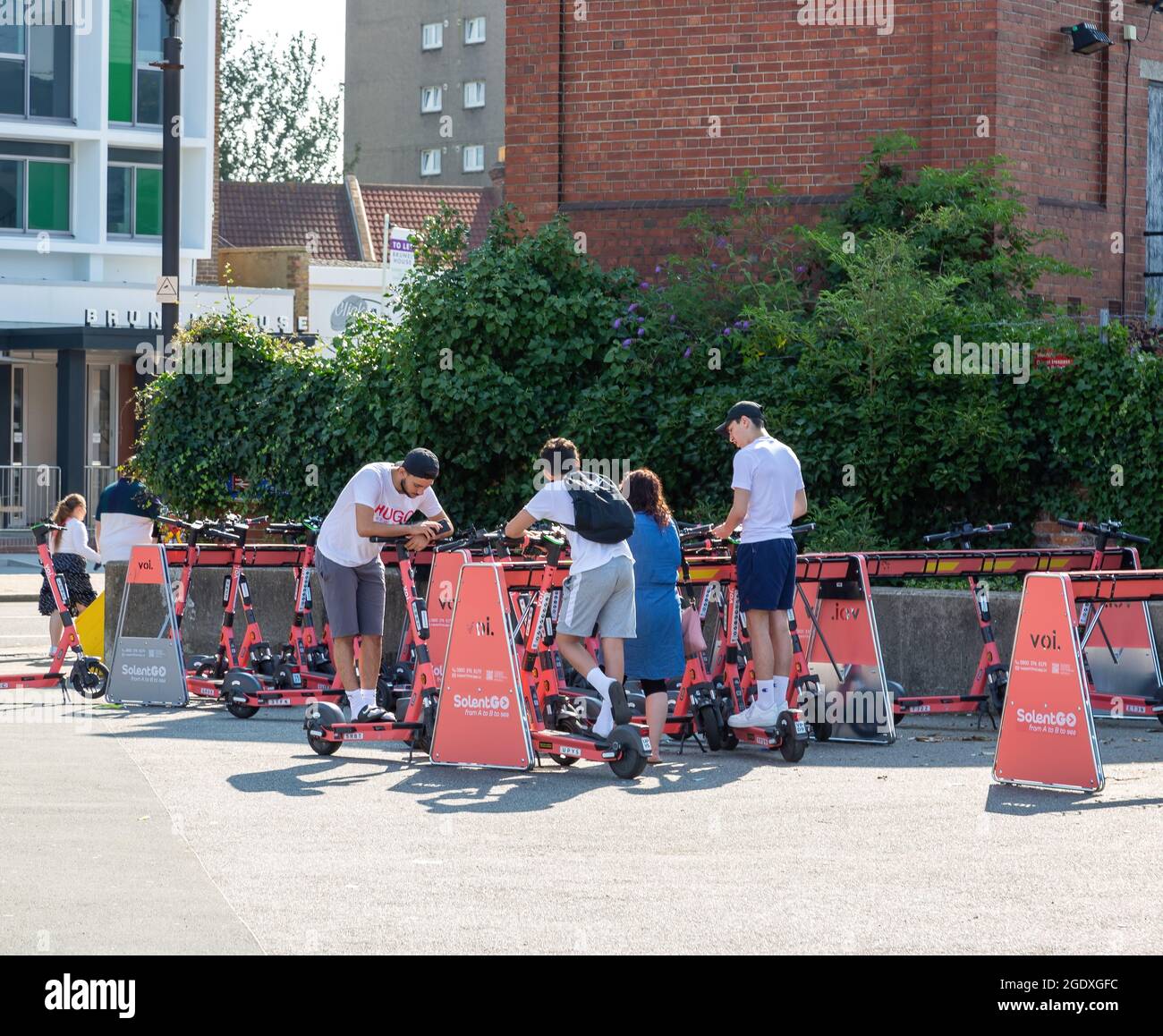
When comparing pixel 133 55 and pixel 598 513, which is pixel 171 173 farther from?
pixel 133 55

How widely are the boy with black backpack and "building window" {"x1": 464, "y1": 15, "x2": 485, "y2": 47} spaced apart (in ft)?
Result: 216

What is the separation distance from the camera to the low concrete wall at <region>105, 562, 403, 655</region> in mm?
15938

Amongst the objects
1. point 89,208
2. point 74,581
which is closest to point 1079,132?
point 74,581

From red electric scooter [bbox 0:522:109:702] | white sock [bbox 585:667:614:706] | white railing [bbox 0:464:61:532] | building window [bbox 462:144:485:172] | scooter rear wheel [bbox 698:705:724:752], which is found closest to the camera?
white sock [bbox 585:667:614:706]

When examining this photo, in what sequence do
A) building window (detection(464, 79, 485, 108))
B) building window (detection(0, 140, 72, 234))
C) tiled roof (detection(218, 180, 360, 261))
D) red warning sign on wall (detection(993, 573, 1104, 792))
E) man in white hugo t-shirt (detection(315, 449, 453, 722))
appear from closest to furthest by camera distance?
red warning sign on wall (detection(993, 573, 1104, 792)), man in white hugo t-shirt (detection(315, 449, 453, 722)), building window (detection(0, 140, 72, 234)), tiled roof (detection(218, 180, 360, 261)), building window (detection(464, 79, 485, 108))

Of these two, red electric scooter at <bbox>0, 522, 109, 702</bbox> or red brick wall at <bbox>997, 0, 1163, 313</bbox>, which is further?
red brick wall at <bbox>997, 0, 1163, 313</bbox>

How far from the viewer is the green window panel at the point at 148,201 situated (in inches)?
1671

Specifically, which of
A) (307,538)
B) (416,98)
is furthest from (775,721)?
(416,98)

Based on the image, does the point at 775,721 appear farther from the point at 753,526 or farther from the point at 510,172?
the point at 510,172

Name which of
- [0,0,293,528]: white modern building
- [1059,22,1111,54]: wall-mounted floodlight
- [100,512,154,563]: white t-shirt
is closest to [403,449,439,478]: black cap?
[100,512,154,563]: white t-shirt

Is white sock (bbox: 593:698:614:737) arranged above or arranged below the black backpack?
below

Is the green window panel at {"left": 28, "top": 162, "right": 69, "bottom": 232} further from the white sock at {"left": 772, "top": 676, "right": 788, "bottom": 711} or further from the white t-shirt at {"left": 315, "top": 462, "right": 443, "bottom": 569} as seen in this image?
the white sock at {"left": 772, "top": 676, "right": 788, "bottom": 711}

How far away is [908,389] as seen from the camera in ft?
50.3

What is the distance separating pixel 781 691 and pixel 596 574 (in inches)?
57.8
